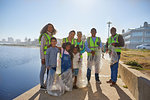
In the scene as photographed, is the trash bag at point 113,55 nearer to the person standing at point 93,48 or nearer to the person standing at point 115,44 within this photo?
the person standing at point 115,44

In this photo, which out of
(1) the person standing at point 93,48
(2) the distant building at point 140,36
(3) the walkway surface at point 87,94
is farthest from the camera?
(2) the distant building at point 140,36

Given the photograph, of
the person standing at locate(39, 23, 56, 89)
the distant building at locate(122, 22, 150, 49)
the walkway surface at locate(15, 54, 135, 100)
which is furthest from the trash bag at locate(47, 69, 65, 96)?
the distant building at locate(122, 22, 150, 49)

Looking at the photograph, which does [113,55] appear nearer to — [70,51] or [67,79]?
[70,51]

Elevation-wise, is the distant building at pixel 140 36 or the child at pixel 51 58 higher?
the distant building at pixel 140 36

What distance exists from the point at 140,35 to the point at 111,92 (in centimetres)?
5037

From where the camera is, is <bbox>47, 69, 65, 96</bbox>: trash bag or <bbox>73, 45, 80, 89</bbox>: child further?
<bbox>73, 45, 80, 89</bbox>: child

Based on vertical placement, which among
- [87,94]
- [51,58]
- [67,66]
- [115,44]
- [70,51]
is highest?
[115,44]

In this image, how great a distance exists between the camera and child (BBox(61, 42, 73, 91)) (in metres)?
3.15

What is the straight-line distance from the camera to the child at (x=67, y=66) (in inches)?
124

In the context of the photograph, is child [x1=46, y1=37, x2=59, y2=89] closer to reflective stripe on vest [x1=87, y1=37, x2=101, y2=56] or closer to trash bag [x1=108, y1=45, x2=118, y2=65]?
reflective stripe on vest [x1=87, y1=37, x2=101, y2=56]

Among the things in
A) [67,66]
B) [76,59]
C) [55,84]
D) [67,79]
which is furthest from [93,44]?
[55,84]

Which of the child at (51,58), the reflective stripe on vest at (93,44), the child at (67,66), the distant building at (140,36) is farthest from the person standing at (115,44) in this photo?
the distant building at (140,36)

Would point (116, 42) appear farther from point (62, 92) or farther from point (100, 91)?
point (62, 92)

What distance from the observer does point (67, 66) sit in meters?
3.22
